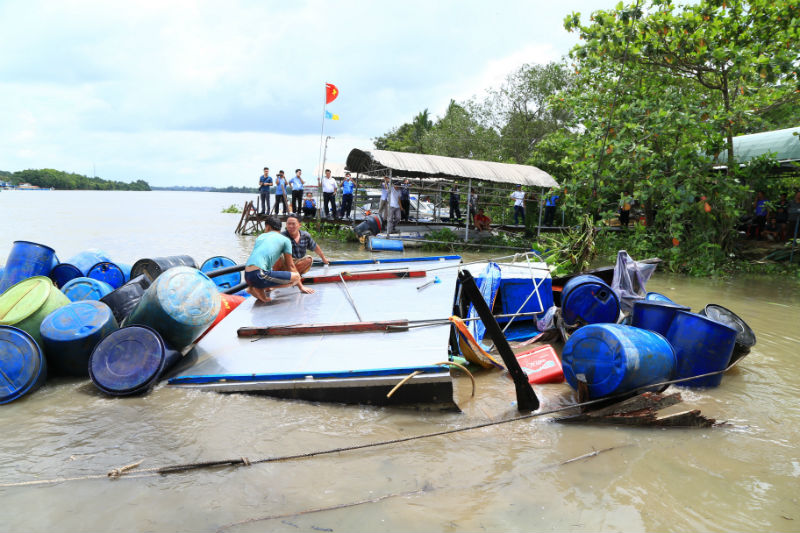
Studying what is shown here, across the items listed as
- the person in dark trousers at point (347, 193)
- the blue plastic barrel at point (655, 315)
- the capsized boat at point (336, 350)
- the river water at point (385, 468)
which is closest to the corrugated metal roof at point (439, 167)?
the person in dark trousers at point (347, 193)

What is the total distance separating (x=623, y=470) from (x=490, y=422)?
1.21 metres

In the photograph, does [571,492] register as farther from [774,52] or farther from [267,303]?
[774,52]

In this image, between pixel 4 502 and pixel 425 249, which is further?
pixel 425 249

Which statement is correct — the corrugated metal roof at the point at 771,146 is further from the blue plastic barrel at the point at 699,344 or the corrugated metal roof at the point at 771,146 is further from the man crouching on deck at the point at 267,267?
the man crouching on deck at the point at 267,267

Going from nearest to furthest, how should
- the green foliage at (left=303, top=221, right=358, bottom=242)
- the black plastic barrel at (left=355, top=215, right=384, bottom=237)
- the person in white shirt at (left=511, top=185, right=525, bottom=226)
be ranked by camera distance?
the black plastic barrel at (left=355, top=215, right=384, bottom=237)
the person in white shirt at (left=511, top=185, right=525, bottom=226)
the green foliage at (left=303, top=221, right=358, bottom=242)

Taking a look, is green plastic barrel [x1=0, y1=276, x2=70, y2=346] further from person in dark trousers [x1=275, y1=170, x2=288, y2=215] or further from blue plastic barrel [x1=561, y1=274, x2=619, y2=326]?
person in dark trousers [x1=275, y1=170, x2=288, y2=215]

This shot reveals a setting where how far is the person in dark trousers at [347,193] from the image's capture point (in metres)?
20.1

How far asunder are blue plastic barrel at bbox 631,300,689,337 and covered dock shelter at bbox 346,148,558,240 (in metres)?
11.6

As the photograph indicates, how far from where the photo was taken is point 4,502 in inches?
133

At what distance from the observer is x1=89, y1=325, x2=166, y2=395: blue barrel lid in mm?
4867

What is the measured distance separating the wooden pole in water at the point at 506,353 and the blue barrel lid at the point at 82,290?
16.9 ft

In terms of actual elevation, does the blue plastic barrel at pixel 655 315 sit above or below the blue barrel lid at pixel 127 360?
above

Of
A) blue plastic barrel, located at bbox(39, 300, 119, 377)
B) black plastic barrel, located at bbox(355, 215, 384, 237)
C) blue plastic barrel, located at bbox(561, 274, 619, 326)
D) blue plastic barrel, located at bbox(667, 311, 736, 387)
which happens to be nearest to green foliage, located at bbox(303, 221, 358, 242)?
black plastic barrel, located at bbox(355, 215, 384, 237)

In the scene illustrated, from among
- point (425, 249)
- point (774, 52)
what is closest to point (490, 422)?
point (774, 52)
